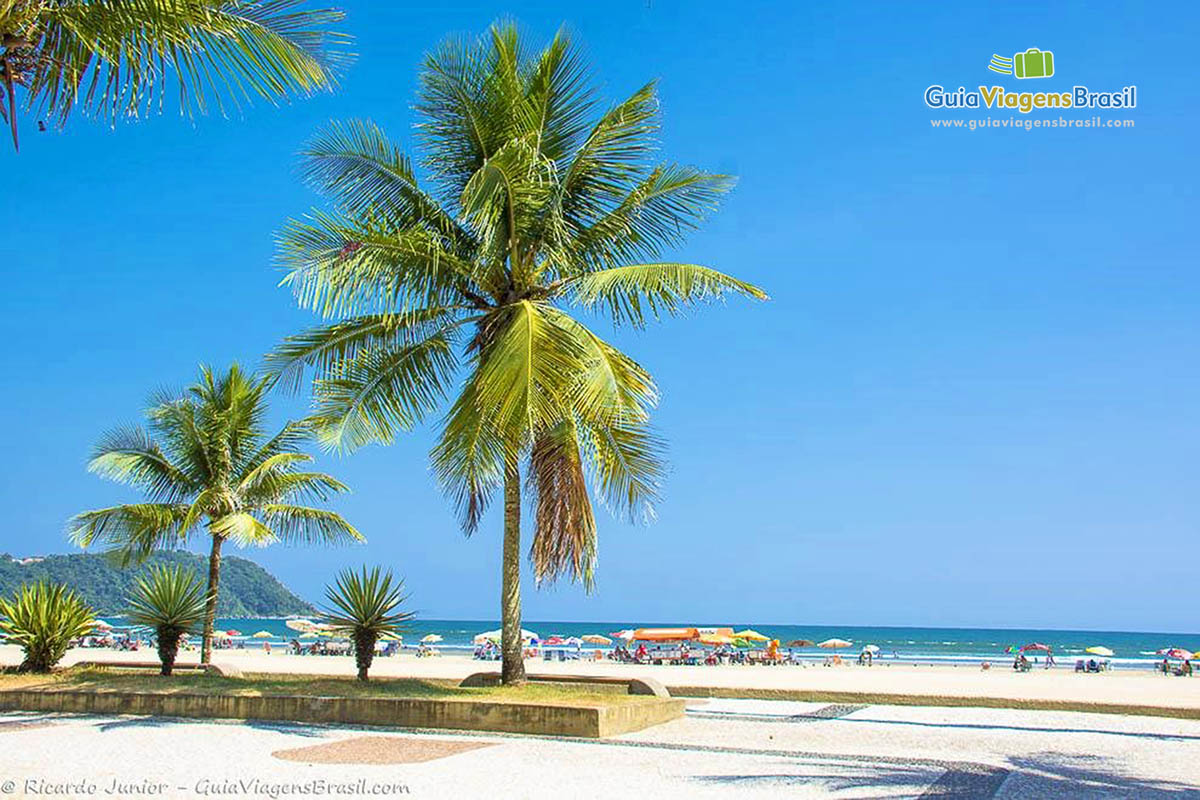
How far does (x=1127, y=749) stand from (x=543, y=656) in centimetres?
5560

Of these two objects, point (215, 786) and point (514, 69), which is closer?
point (215, 786)

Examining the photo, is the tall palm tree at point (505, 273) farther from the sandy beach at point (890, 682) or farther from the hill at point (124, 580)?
the hill at point (124, 580)

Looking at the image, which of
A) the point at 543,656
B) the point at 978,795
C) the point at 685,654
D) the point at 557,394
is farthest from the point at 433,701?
the point at 543,656

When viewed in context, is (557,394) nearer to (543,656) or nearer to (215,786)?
(215,786)

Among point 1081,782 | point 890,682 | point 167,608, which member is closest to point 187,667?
point 167,608

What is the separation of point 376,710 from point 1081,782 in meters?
7.18

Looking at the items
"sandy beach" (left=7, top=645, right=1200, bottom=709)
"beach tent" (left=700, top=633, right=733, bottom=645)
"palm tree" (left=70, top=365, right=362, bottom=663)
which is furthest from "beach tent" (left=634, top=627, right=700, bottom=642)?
"palm tree" (left=70, top=365, right=362, bottom=663)

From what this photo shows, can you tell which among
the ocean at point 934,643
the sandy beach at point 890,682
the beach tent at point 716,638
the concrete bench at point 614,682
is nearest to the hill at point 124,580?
the ocean at point 934,643

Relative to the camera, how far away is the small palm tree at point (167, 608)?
592 inches

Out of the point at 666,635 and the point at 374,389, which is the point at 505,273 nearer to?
the point at 374,389

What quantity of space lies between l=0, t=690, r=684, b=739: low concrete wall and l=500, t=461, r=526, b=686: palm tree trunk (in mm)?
1949

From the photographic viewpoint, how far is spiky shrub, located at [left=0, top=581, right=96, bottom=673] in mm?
14883

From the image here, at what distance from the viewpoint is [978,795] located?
7.63 meters

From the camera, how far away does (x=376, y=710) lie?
11.6 m
